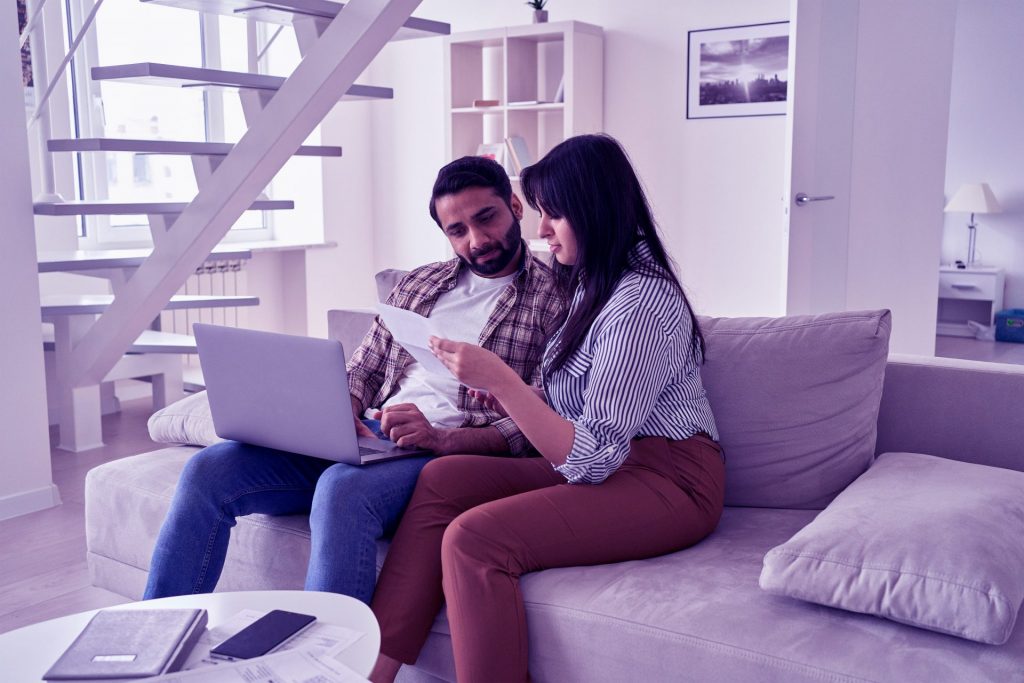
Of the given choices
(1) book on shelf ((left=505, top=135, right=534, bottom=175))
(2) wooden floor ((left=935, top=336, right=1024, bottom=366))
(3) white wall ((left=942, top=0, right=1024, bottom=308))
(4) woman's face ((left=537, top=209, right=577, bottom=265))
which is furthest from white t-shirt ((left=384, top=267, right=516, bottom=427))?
(3) white wall ((left=942, top=0, right=1024, bottom=308))

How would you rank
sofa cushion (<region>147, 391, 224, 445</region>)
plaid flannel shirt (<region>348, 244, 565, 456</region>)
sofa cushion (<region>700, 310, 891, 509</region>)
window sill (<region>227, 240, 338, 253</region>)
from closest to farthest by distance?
sofa cushion (<region>700, 310, 891, 509</region>)
plaid flannel shirt (<region>348, 244, 565, 456</region>)
sofa cushion (<region>147, 391, 224, 445</region>)
window sill (<region>227, 240, 338, 253</region>)

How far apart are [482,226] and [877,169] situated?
2.40m

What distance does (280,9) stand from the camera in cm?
303

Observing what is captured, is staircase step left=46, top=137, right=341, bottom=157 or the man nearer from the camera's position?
→ the man

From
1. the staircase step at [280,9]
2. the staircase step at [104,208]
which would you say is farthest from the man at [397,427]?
the staircase step at [104,208]

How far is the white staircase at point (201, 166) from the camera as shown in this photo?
290 cm

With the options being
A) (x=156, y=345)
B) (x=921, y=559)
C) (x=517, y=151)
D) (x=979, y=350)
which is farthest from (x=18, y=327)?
(x=979, y=350)

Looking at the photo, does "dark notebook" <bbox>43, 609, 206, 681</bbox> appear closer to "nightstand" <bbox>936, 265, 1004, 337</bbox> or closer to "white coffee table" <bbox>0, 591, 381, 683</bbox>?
"white coffee table" <bbox>0, 591, 381, 683</bbox>

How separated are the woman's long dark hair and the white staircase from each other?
1281 millimetres

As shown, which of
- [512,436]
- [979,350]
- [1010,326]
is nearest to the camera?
[512,436]

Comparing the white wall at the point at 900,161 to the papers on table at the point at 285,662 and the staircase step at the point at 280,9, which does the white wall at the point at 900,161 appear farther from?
the papers on table at the point at 285,662

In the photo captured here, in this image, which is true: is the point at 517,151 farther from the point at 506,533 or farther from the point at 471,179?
the point at 506,533

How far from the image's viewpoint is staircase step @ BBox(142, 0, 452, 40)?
293cm

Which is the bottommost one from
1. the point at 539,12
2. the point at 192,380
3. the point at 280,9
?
the point at 192,380
